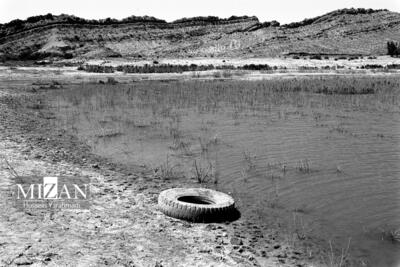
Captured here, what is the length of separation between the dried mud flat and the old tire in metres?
0.15

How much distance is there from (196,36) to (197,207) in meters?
88.1

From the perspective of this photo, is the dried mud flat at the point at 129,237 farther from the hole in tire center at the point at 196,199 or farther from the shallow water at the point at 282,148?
the shallow water at the point at 282,148

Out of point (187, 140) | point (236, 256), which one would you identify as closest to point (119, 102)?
point (187, 140)

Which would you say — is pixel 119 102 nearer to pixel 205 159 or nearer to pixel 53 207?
pixel 205 159

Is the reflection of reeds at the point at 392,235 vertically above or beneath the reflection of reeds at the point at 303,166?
beneath

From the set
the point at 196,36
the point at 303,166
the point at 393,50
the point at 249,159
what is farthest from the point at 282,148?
the point at 196,36

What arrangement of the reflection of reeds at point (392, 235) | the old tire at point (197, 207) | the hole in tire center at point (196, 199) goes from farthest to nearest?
the hole in tire center at point (196, 199) < the old tire at point (197, 207) < the reflection of reeds at point (392, 235)

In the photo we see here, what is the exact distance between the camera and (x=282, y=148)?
1266cm

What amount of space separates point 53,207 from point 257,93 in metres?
20.6

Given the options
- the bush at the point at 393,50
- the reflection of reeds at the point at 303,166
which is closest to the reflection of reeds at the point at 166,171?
the reflection of reeds at the point at 303,166

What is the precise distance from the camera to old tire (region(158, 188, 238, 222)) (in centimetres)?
736

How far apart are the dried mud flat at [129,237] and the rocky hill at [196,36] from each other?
212 ft

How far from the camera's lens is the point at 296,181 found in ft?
32.0

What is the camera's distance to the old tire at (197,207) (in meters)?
7.36
